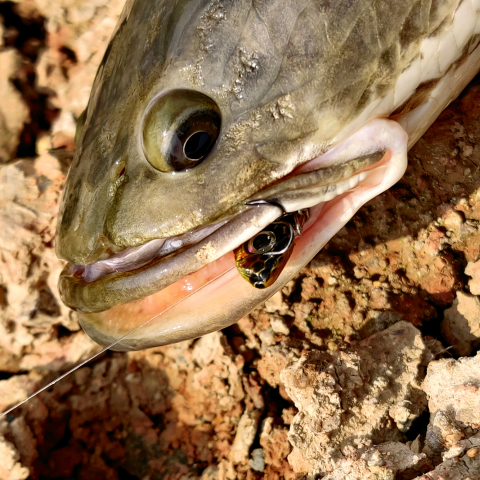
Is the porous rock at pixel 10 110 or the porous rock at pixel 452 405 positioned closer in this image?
the porous rock at pixel 452 405

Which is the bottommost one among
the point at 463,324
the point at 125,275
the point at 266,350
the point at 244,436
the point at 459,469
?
the point at 459,469

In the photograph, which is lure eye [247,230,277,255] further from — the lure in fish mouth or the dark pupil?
the dark pupil

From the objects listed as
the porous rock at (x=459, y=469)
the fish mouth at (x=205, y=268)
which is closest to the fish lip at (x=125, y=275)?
the fish mouth at (x=205, y=268)

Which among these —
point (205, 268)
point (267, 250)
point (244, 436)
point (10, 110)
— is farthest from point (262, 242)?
point (10, 110)

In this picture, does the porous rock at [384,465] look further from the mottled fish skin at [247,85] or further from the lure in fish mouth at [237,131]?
the mottled fish skin at [247,85]

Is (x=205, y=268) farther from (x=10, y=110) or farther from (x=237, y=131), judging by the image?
(x=10, y=110)

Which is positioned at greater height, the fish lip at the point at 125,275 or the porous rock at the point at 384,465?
the fish lip at the point at 125,275

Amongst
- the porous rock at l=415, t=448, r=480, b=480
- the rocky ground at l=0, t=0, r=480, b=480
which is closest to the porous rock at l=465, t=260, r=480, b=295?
the rocky ground at l=0, t=0, r=480, b=480
